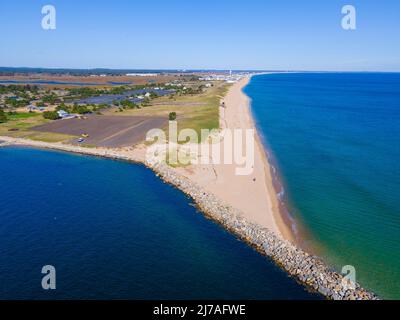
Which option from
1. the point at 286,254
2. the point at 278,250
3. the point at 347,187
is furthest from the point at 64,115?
the point at 286,254

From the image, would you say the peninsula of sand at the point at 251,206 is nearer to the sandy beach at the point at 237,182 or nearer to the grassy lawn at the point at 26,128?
the sandy beach at the point at 237,182

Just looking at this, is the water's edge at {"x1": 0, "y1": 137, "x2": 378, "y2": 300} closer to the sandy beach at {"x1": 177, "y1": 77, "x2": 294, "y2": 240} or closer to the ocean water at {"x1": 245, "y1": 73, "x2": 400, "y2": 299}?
the sandy beach at {"x1": 177, "y1": 77, "x2": 294, "y2": 240}

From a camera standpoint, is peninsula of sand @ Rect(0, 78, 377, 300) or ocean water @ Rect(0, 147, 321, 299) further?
peninsula of sand @ Rect(0, 78, 377, 300)

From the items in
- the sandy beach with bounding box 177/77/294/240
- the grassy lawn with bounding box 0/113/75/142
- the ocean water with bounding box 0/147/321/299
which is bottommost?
the ocean water with bounding box 0/147/321/299

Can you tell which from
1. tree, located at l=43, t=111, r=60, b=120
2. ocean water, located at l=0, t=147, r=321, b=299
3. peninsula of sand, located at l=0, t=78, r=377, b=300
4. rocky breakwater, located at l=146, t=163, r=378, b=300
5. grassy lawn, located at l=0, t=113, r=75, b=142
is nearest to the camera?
rocky breakwater, located at l=146, t=163, r=378, b=300

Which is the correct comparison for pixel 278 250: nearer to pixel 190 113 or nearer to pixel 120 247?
pixel 120 247

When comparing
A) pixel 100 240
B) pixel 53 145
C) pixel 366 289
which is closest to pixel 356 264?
pixel 366 289

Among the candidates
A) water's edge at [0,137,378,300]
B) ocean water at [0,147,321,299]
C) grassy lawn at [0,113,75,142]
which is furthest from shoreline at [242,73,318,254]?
grassy lawn at [0,113,75,142]
